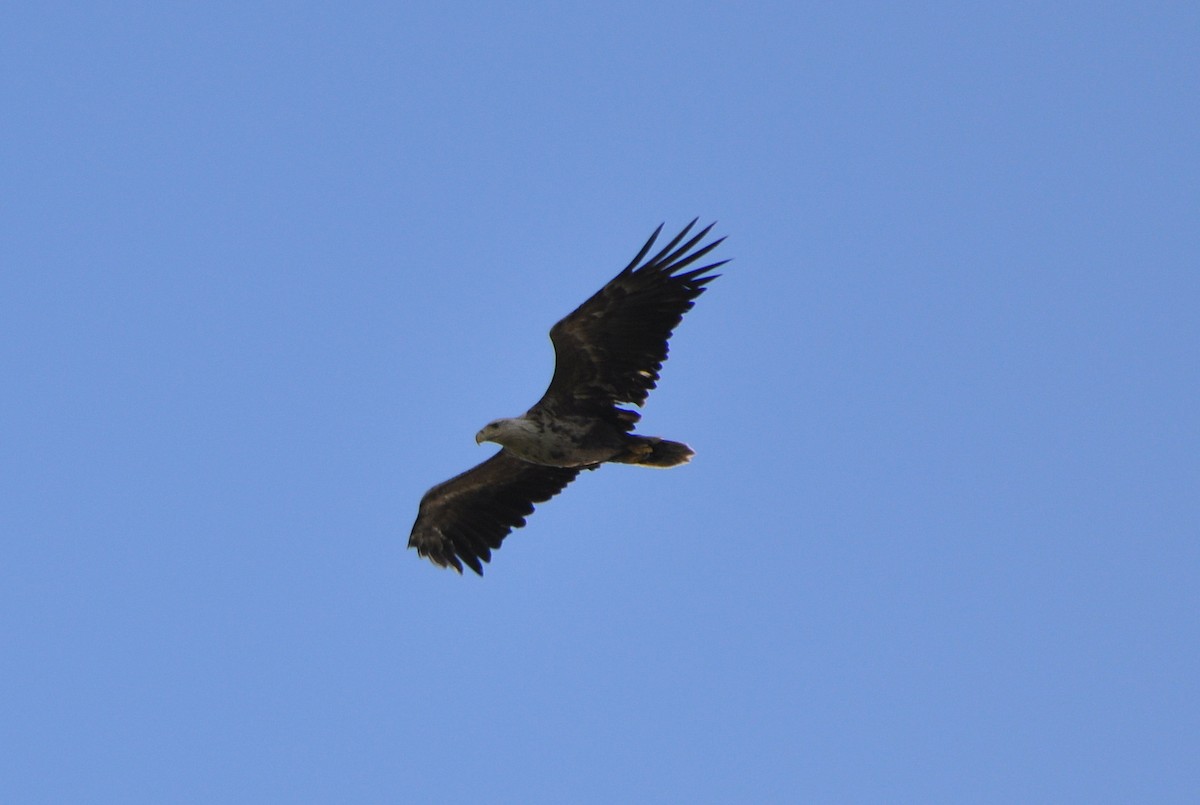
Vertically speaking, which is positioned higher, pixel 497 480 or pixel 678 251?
pixel 678 251

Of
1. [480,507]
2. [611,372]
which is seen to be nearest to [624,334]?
[611,372]

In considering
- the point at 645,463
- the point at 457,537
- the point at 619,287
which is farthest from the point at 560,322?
the point at 457,537

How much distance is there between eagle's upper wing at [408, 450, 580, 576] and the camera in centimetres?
1861

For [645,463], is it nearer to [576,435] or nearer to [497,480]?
[576,435]

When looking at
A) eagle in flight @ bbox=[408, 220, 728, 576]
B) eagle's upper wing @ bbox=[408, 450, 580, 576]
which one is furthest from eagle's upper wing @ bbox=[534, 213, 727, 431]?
eagle's upper wing @ bbox=[408, 450, 580, 576]

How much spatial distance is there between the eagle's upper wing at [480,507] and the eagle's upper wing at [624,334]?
1.62 m

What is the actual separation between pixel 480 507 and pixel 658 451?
9.67 feet

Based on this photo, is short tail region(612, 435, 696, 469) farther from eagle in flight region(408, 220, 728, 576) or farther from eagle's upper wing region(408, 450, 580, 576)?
eagle's upper wing region(408, 450, 580, 576)

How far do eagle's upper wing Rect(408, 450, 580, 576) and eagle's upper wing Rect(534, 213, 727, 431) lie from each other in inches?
63.8

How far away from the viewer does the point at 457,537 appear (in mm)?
19344

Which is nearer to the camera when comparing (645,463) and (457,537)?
(645,463)

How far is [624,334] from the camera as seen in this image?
16688 mm

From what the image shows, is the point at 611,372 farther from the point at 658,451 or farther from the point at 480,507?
the point at 480,507

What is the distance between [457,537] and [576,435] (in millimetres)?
2996
